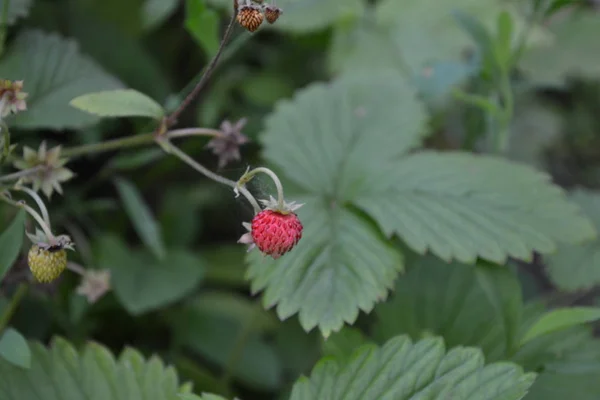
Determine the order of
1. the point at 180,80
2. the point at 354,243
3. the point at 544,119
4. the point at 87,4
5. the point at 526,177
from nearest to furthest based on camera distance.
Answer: the point at 354,243 < the point at 526,177 < the point at 87,4 < the point at 180,80 < the point at 544,119

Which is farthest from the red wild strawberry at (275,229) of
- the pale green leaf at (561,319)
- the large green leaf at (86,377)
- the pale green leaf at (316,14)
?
the pale green leaf at (316,14)

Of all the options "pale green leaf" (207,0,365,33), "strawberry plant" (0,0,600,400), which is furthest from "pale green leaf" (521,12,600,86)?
"pale green leaf" (207,0,365,33)

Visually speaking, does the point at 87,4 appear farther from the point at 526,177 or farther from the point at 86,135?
the point at 526,177

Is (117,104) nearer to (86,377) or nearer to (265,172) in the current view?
(265,172)

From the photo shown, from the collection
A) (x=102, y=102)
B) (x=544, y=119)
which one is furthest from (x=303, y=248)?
(x=544, y=119)

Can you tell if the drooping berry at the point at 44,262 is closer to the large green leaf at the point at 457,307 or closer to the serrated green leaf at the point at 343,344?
the serrated green leaf at the point at 343,344

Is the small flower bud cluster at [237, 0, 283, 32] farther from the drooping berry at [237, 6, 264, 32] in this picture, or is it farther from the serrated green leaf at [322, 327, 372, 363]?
the serrated green leaf at [322, 327, 372, 363]

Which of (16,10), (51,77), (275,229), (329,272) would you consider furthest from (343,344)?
(16,10)
